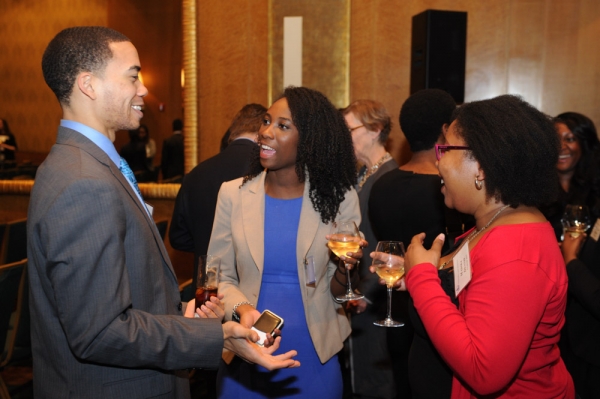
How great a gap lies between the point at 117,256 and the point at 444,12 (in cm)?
436

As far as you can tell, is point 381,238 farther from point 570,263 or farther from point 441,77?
point 441,77

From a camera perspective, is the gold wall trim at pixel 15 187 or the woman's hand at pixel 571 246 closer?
the woman's hand at pixel 571 246

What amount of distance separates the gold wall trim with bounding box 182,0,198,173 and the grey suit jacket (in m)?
4.76

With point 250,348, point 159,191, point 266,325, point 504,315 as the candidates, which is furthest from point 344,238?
point 159,191

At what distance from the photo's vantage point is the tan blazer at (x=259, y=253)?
2262 millimetres

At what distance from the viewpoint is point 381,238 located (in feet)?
9.98

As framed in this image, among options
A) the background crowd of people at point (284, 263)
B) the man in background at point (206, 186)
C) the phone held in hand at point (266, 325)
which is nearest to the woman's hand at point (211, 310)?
the background crowd of people at point (284, 263)

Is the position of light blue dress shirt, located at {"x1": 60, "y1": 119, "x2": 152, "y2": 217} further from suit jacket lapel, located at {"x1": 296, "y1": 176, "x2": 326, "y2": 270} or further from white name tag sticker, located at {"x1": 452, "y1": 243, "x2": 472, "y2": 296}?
white name tag sticker, located at {"x1": 452, "y1": 243, "x2": 472, "y2": 296}

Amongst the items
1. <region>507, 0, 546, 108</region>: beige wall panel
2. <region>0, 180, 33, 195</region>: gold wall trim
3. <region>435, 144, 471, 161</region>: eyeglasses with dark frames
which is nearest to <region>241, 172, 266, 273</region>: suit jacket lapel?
<region>435, 144, 471, 161</region>: eyeglasses with dark frames

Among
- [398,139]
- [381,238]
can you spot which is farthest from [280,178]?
[398,139]

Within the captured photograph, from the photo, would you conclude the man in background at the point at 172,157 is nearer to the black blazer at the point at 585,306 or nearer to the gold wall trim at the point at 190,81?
the gold wall trim at the point at 190,81

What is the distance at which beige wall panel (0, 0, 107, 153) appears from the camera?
12.2 meters

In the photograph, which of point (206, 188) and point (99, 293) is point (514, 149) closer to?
point (99, 293)

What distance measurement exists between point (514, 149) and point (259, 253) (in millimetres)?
1072
